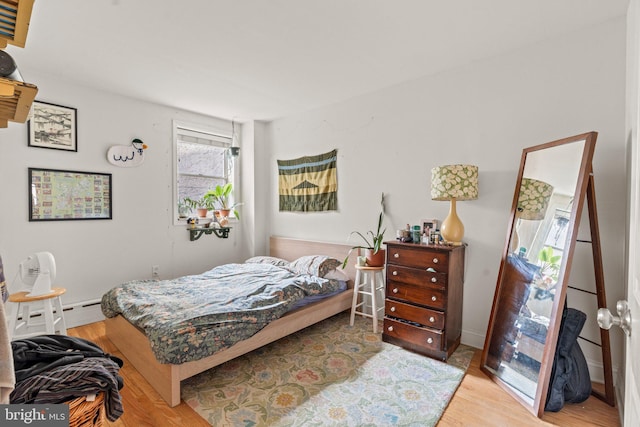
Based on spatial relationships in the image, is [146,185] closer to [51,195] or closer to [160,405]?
[51,195]

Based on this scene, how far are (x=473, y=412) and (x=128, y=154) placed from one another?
155 inches

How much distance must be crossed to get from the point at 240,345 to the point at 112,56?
2.57 meters

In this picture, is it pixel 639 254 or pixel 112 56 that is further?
pixel 112 56

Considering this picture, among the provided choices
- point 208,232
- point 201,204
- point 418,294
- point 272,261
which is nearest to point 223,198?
point 201,204

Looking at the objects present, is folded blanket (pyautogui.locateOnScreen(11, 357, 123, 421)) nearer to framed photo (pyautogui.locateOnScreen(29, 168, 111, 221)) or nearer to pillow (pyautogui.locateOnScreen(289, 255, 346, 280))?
pillow (pyautogui.locateOnScreen(289, 255, 346, 280))

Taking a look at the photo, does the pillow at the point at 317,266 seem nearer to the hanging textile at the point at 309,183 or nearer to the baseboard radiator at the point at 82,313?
the hanging textile at the point at 309,183

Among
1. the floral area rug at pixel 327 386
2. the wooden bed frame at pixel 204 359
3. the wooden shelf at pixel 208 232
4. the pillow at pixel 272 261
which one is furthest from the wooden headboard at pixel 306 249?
the floral area rug at pixel 327 386

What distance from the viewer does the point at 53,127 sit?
2938 millimetres

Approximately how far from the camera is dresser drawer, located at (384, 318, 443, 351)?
2402 millimetres

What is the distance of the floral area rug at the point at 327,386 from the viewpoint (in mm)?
1775

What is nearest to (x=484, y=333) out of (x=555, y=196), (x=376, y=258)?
(x=376, y=258)

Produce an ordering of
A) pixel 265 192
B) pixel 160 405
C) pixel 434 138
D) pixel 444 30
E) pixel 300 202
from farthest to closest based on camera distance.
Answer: pixel 265 192 < pixel 300 202 < pixel 434 138 < pixel 444 30 < pixel 160 405

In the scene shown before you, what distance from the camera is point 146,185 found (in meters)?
3.58

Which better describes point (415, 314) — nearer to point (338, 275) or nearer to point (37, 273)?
point (338, 275)
